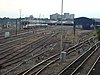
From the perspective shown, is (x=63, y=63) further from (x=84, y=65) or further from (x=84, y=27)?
(x=84, y=27)

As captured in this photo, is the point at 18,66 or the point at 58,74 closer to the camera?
the point at 58,74

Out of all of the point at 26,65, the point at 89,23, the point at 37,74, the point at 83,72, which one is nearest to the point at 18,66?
the point at 26,65

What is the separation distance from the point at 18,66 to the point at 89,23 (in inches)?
3031

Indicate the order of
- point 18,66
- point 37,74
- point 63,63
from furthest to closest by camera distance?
1. point 63,63
2. point 18,66
3. point 37,74

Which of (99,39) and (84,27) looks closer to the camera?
(99,39)

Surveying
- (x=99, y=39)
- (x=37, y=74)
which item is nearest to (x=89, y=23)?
(x=99, y=39)

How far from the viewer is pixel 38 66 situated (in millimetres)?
23484

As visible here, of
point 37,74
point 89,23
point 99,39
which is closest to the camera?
point 37,74

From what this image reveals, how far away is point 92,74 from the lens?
1998cm

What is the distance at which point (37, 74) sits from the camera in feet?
64.1

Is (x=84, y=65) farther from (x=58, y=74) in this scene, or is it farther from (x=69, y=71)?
(x=58, y=74)

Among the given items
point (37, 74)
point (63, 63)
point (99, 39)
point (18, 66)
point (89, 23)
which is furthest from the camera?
point (89, 23)

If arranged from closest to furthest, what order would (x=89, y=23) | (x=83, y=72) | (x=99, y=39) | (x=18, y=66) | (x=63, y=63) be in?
(x=83, y=72) → (x=18, y=66) → (x=63, y=63) → (x=99, y=39) → (x=89, y=23)

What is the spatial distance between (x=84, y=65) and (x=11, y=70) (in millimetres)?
6871
